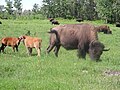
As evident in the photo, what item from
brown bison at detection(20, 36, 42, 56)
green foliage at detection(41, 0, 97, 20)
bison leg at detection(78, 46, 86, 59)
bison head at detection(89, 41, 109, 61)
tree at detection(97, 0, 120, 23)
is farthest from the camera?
green foliage at detection(41, 0, 97, 20)

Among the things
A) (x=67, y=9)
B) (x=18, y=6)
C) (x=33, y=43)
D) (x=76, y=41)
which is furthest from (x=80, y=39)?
(x=18, y=6)

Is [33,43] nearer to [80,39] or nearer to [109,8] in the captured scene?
[80,39]

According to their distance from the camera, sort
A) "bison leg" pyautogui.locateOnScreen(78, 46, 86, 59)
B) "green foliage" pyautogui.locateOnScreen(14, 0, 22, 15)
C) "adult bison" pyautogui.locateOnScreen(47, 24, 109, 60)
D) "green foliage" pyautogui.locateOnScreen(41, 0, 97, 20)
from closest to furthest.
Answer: "adult bison" pyautogui.locateOnScreen(47, 24, 109, 60)
"bison leg" pyautogui.locateOnScreen(78, 46, 86, 59)
"green foliage" pyautogui.locateOnScreen(41, 0, 97, 20)
"green foliage" pyautogui.locateOnScreen(14, 0, 22, 15)

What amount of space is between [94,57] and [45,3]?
90942 millimetres

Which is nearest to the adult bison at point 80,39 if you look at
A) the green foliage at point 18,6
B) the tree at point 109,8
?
the tree at point 109,8

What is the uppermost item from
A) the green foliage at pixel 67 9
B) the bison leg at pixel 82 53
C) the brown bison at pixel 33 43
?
the brown bison at pixel 33 43

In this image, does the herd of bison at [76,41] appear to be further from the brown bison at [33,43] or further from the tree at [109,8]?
the tree at [109,8]

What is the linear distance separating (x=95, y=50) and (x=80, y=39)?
1357 mm

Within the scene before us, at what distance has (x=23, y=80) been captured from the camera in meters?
10.9

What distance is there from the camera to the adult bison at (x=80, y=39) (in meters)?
17.6

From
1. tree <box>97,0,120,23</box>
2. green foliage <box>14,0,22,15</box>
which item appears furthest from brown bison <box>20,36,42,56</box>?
green foliage <box>14,0,22,15</box>

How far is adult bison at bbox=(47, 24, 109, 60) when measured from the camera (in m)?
17.6

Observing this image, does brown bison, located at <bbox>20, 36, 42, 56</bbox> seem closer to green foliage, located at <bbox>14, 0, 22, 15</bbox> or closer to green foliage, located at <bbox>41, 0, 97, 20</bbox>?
green foliage, located at <bbox>41, 0, 97, 20</bbox>

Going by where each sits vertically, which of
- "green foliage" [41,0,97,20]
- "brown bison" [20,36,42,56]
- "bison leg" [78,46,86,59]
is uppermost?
"brown bison" [20,36,42,56]
